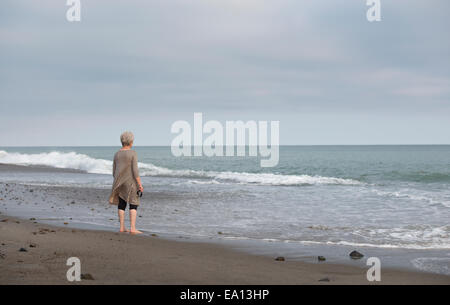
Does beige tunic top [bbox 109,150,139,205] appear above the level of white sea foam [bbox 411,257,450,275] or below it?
above

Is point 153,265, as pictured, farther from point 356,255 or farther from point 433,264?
point 433,264

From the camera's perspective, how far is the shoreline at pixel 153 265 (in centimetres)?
541

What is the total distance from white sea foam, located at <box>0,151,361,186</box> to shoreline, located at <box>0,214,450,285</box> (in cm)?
2029

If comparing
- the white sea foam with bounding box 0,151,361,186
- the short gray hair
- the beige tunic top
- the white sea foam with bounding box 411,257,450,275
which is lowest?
the white sea foam with bounding box 0,151,361,186

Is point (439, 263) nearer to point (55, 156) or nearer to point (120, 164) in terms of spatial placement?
point (120, 164)

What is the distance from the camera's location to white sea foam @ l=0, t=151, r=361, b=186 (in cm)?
2942

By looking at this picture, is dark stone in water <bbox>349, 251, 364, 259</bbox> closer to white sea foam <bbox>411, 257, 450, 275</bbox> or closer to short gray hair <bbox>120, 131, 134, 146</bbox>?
white sea foam <bbox>411, 257, 450, 275</bbox>

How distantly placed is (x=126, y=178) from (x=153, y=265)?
3.33 m

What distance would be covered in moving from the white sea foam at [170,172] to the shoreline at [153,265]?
20.3 meters

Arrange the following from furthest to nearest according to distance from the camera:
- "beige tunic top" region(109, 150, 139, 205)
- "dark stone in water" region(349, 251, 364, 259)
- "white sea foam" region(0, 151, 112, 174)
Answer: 1. "white sea foam" region(0, 151, 112, 174)
2. "beige tunic top" region(109, 150, 139, 205)
3. "dark stone in water" region(349, 251, 364, 259)

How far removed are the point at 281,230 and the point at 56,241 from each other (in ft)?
16.9

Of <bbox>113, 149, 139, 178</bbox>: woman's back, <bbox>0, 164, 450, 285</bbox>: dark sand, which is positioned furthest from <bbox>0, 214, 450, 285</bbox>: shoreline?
<bbox>113, 149, 139, 178</bbox>: woman's back

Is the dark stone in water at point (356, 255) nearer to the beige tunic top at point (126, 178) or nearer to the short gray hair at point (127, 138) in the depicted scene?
the beige tunic top at point (126, 178)
